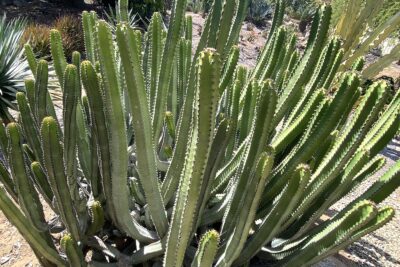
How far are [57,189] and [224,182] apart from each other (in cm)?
89

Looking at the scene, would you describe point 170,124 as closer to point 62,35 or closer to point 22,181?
point 22,181

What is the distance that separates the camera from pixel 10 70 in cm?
A: 527

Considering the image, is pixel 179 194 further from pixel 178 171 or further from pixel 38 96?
pixel 38 96

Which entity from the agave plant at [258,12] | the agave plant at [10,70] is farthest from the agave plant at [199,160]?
the agave plant at [258,12]

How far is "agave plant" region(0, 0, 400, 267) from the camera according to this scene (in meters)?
1.78

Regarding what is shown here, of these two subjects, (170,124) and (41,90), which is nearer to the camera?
(41,90)

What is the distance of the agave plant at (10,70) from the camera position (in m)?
4.96

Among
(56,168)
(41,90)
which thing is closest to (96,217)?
(56,168)

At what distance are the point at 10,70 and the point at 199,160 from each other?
171 inches

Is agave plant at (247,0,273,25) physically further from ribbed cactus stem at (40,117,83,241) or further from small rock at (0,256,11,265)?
ribbed cactus stem at (40,117,83,241)

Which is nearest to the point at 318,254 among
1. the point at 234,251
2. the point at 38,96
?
the point at 234,251

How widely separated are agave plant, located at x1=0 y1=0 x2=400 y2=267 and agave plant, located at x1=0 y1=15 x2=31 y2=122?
2682 millimetres

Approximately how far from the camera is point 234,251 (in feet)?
6.38

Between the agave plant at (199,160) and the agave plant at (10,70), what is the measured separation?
268cm
